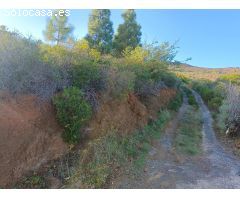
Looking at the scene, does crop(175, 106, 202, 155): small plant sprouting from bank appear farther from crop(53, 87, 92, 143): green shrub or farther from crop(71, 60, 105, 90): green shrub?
crop(53, 87, 92, 143): green shrub

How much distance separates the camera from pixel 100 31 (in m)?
23.4

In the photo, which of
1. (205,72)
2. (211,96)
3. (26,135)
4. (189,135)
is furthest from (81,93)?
(205,72)

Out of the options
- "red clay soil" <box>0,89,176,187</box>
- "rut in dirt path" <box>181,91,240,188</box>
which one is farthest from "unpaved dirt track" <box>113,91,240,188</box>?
"red clay soil" <box>0,89,176,187</box>

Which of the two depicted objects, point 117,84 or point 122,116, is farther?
point 122,116

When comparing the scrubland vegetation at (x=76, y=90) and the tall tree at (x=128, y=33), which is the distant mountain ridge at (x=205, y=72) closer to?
the tall tree at (x=128, y=33)

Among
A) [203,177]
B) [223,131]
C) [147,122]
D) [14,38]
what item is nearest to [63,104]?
[14,38]

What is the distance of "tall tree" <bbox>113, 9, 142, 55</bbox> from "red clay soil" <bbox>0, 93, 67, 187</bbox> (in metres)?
17.8

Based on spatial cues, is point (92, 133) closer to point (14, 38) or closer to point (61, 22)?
point (14, 38)

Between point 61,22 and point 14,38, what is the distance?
790 centimetres

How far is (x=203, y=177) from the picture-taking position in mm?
9930

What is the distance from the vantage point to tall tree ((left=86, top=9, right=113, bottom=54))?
73.7 feet

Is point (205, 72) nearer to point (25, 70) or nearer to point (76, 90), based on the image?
point (76, 90)

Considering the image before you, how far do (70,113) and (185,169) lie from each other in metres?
4.14

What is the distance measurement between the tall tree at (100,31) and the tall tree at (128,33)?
2.16 m
